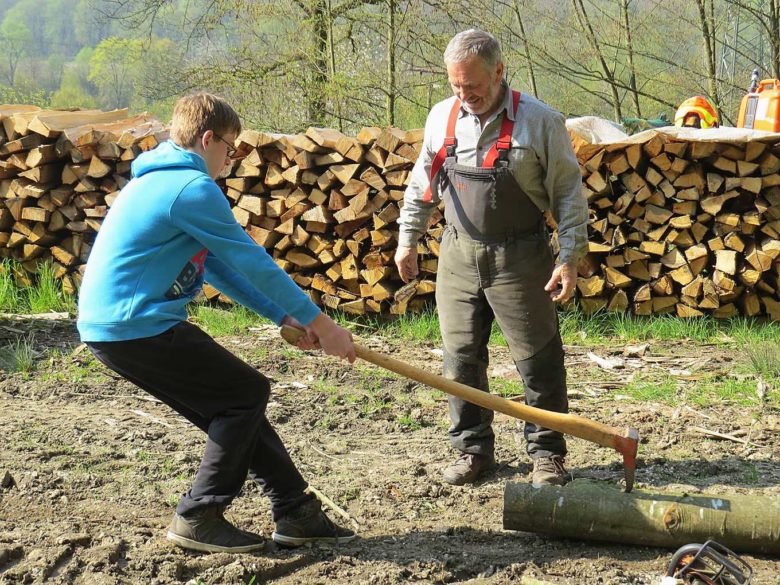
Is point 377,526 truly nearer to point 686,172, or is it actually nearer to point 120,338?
point 120,338

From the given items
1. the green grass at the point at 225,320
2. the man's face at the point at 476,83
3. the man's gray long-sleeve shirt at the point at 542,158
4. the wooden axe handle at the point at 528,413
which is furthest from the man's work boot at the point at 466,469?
the green grass at the point at 225,320

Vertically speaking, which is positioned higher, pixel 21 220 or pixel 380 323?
pixel 21 220

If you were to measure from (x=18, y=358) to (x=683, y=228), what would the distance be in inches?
208

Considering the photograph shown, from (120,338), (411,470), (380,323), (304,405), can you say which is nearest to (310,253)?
(380,323)

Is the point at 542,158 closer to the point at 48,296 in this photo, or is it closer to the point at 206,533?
the point at 206,533

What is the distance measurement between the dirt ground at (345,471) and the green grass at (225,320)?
49 centimetres

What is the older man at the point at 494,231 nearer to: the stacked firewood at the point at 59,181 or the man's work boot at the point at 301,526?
the man's work boot at the point at 301,526

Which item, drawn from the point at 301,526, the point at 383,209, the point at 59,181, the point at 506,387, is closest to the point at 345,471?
the point at 301,526

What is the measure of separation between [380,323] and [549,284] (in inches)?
145

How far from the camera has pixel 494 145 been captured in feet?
12.6

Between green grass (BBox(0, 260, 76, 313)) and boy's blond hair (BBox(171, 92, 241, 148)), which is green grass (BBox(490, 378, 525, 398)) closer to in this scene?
boy's blond hair (BBox(171, 92, 241, 148))

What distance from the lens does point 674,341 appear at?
685cm

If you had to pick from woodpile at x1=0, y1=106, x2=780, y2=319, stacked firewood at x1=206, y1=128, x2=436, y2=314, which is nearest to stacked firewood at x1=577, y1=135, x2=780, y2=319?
woodpile at x1=0, y1=106, x2=780, y2=319

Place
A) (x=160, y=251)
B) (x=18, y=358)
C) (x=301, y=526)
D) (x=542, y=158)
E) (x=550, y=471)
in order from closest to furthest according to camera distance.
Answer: (x=160, y=251), (x=301, y=526), (x=542, y=158), (x=550, y=471), (x=18, y=358)
